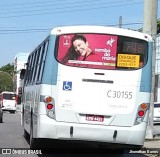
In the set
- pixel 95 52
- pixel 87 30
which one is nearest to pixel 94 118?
pixel 95 52

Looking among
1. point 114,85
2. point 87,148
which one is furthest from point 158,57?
point 114,85

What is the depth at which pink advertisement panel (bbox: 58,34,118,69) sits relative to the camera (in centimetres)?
1138

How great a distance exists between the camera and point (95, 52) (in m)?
11.4

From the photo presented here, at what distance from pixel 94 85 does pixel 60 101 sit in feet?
2.84

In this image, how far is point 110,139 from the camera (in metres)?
11.1

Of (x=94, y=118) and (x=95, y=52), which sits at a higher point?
(x=95, y=52)

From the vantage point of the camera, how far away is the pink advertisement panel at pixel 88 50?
37.3 ft

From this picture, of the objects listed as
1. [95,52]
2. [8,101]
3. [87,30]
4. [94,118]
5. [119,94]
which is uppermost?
[87,30]

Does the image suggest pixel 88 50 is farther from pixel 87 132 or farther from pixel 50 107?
pixel 87 132

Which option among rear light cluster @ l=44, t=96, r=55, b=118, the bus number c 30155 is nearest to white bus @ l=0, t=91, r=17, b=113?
rear light cluster @ l=44, t=96, r=55, b=118

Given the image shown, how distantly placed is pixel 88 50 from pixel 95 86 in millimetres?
876

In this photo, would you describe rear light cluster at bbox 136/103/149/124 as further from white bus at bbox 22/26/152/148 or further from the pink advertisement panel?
the pink advertisement panel

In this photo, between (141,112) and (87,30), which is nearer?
(141,112)

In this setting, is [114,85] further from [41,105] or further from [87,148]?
[87,148]
